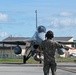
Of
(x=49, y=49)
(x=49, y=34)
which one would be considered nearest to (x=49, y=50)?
(x=49, y=49)

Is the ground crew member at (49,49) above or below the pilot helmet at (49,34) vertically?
below

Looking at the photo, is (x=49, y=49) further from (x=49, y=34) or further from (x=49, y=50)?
(x=49, y=34)

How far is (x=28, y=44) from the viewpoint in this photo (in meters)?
42.8

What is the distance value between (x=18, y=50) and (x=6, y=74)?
22.0m

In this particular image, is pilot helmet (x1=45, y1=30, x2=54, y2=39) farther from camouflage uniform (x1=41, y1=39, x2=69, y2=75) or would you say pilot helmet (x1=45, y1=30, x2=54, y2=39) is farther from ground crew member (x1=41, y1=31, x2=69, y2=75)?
camouflage uniform (x1=41, y1=39, x2=69, y2=75)

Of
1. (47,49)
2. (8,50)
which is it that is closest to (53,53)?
(47,49)

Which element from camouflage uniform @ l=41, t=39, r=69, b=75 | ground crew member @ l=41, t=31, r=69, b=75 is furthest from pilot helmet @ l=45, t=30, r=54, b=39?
camouflage uniform @ l=41, t=39, r=69, b=75

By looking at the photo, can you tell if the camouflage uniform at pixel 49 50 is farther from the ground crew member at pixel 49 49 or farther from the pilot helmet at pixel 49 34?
the pilot helmet at pixel 49 34

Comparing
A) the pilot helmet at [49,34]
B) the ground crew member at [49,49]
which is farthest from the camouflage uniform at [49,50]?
the pilot helmet at [49,34]

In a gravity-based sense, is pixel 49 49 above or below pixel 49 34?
below

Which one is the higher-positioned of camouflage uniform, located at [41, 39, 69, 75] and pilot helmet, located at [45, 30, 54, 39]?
pilot helmet, located at [45, 30, 54, 39]

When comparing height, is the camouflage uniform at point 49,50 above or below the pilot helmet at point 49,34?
below

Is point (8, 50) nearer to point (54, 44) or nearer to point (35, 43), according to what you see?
point (35, 43)

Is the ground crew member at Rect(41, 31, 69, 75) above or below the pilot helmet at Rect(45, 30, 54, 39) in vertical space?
below
